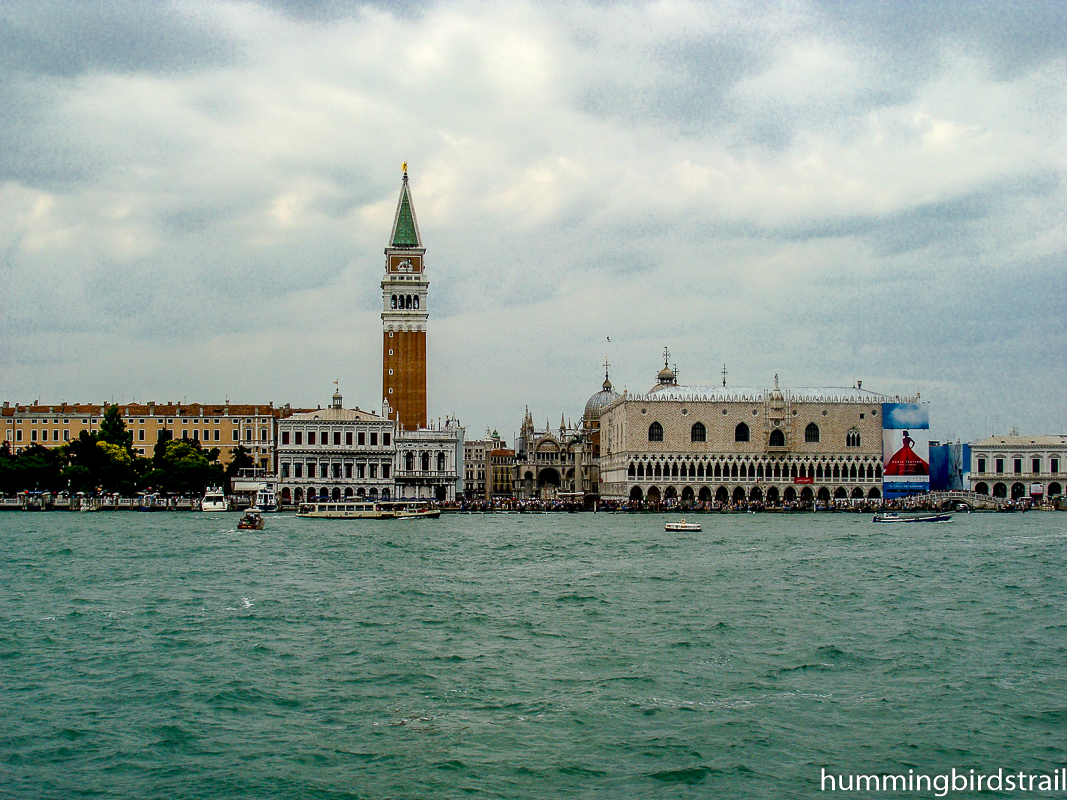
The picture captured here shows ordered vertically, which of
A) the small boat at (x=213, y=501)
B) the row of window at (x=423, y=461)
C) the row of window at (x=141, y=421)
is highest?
the row of window at (x=141, y=421)

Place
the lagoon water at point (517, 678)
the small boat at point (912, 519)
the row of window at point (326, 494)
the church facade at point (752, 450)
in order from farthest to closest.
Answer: the church facade at point (752, 450)
the row of window at point (326, 494)
the small boat at point (912, 519)
the lagoon water at point (517, 678)

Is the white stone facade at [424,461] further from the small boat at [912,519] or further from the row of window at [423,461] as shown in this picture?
the small boat at [912,519]

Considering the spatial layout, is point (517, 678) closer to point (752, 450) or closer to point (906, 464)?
point (752, 450)

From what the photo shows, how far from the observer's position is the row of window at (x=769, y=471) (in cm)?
9106

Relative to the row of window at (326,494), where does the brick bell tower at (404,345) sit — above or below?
above

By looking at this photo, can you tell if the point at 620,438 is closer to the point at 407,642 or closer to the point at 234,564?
the point at 234,564

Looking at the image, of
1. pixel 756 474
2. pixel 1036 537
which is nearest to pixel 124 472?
pixel 756 474

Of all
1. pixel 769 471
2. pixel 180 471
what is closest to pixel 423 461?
pixel 180 471

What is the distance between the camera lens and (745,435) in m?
91.5

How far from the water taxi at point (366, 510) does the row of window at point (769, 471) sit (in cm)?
2139

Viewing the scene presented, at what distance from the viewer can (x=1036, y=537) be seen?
161 feet

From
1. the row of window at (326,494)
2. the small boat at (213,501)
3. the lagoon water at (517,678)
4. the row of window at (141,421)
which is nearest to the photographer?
the lagoon water at (517,678)

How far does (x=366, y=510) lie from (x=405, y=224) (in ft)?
97.4

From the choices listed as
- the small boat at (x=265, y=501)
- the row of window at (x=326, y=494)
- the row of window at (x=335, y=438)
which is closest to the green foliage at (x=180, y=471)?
the small boat at (x=265, y=501)
